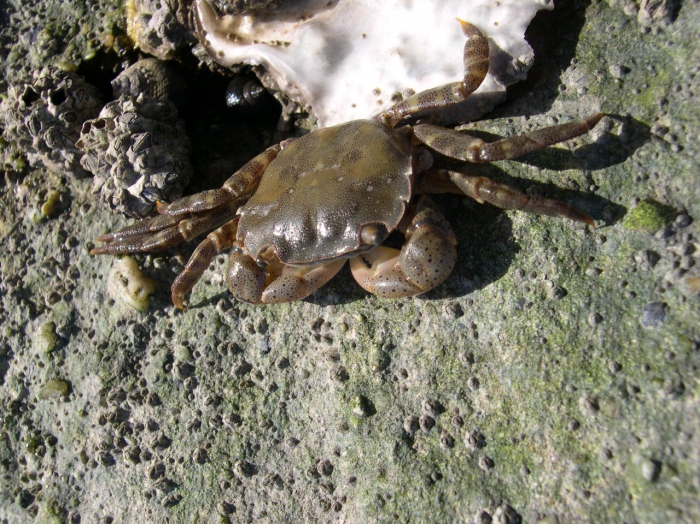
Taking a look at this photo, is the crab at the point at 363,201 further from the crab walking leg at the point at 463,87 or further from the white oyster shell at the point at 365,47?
the white oyster shell at the point at 365,47

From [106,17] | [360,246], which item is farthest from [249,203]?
[106,17]

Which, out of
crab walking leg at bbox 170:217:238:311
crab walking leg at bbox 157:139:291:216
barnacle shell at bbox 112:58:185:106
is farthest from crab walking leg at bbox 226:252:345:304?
A: barnacle shell at bbox 112:58:185:106

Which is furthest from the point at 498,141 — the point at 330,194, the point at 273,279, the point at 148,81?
the point at 148,81

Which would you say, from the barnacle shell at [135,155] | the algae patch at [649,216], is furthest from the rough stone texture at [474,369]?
the barnacle shell at [135,155]

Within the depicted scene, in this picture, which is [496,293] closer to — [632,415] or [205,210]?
Result: [632,415]

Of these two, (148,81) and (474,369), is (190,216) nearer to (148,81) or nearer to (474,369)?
(148,81)
